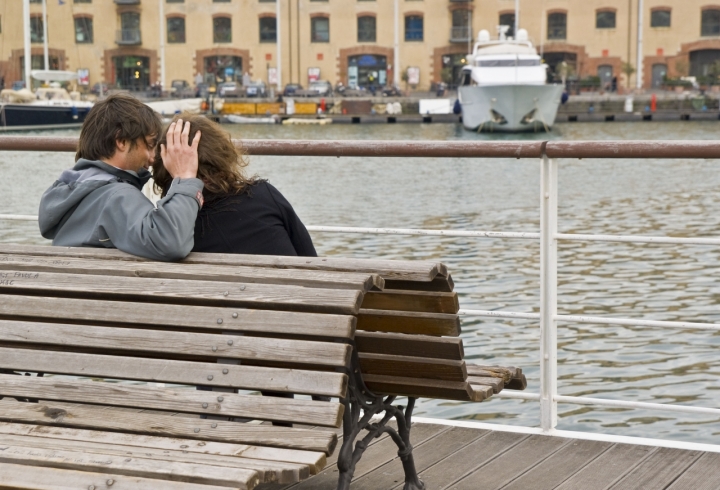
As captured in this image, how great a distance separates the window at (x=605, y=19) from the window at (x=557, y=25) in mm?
1386

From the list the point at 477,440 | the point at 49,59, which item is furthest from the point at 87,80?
the point at 477,440

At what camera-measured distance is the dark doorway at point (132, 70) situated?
48.5m

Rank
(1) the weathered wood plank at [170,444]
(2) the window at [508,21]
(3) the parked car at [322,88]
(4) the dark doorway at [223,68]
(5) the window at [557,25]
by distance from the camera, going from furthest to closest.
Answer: (4) the dark doorway at [223,68], (2) the window at [508,21], (5) the window at [557,25], (3) the parked car at [322,88], (1) the weathered wood plank at [170,444]

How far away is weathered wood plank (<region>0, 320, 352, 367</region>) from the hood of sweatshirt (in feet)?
0.87

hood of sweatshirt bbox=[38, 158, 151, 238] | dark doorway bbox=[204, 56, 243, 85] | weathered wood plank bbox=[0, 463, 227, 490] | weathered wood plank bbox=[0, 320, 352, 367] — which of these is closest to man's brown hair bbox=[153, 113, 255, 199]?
hood of sweatshirt bbox=[38, 158, 151, 238]

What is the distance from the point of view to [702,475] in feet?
8.15

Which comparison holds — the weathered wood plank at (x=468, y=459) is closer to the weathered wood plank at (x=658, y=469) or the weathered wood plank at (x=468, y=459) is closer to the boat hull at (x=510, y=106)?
the weathered wood plank at (x=658, y=469)

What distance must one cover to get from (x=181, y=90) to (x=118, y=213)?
150 feet

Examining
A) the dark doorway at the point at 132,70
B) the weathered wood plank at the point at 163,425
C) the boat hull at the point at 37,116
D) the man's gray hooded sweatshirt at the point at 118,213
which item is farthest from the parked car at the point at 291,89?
the weathered wood plank at the point at 163,425

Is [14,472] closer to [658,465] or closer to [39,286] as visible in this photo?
[39,286]

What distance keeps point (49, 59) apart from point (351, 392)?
49422 mm

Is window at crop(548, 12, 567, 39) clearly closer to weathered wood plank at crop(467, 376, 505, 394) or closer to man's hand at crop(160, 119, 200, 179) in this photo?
weathered wood plank at crop(467, 376, 505, 394)

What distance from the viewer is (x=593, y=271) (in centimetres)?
1063

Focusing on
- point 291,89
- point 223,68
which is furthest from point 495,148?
point 223,68
